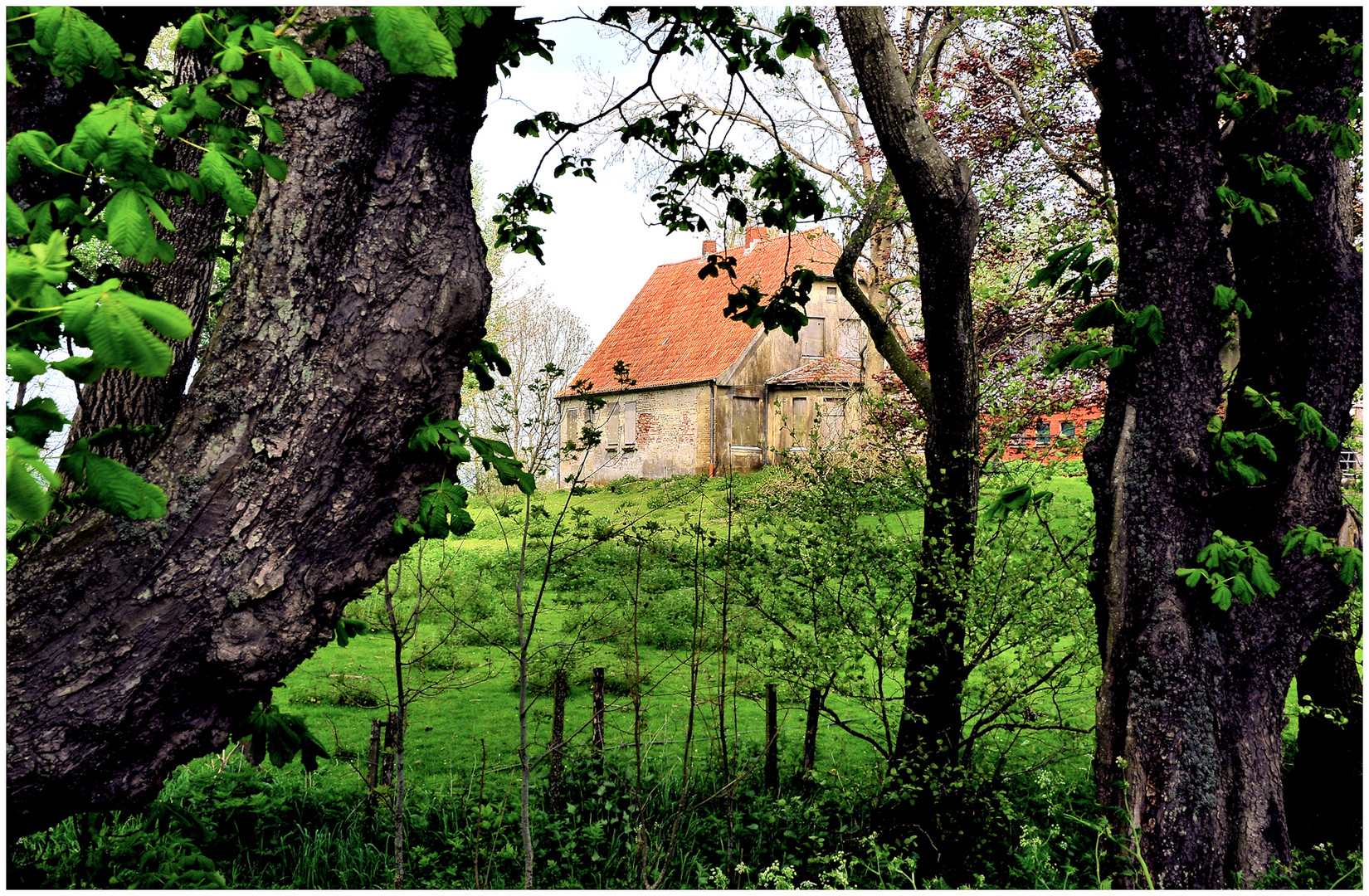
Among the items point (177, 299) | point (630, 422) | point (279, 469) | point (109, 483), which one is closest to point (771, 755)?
point (279, 469)

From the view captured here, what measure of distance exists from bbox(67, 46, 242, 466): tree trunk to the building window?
65.7 ft

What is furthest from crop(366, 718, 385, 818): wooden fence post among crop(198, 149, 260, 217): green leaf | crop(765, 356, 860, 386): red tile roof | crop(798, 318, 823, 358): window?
crop(798, 318, 823, 358): window

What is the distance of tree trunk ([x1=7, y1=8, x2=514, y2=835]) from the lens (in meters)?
2.39

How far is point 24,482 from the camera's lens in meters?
1.45

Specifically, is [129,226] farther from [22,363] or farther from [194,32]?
[194,32]

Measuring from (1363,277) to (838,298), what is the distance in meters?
22.4

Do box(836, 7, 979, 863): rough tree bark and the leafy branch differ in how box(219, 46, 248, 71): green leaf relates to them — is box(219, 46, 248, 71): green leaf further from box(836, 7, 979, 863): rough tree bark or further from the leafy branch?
box(836, 7, 979, 863): rough tree bark

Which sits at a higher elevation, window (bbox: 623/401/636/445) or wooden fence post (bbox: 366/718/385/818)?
window (bbox: 623/401/636/445)

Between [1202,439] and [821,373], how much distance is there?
17923mm

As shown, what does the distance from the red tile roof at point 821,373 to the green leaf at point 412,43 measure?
17.3 metres

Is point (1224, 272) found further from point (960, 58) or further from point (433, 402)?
point (960, 58)

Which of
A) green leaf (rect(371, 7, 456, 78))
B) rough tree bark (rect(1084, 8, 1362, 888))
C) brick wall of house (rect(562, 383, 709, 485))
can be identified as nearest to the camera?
green leaf (rect(371, 7, 456, 78))

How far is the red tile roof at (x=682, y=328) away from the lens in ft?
81.1

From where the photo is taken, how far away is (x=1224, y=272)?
356 cm
